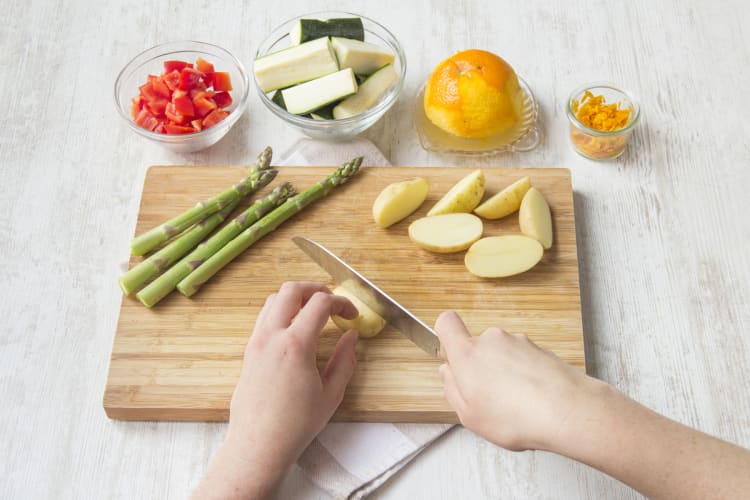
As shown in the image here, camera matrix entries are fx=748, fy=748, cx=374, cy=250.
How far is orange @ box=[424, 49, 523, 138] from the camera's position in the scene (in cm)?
234

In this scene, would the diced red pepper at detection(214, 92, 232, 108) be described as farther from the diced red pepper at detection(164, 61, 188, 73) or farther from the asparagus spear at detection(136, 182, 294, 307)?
the asparagus spear at detection(136, 182, 294, 307)

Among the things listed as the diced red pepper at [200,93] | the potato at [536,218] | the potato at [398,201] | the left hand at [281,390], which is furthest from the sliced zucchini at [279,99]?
the potato at [536,218]

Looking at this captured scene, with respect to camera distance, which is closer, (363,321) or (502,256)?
(363,321)

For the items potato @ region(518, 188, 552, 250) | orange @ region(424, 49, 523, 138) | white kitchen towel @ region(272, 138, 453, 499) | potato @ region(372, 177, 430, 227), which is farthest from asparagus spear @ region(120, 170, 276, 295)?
potato @ region(518, 188, 552, 250)

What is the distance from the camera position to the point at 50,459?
6.56 feet

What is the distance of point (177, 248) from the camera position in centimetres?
222

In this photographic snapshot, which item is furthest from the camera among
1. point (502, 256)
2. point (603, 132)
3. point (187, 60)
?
point (187, 60)

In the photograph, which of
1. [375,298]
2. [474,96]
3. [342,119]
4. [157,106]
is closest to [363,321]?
[375,298]

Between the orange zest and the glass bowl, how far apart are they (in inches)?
23.6

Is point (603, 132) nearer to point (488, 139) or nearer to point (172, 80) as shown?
point (488, 139)

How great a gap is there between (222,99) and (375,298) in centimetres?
97

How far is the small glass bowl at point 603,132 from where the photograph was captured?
2383 mm

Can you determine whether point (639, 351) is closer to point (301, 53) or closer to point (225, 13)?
point (301, 53)

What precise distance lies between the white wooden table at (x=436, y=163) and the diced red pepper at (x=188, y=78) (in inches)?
8.9
